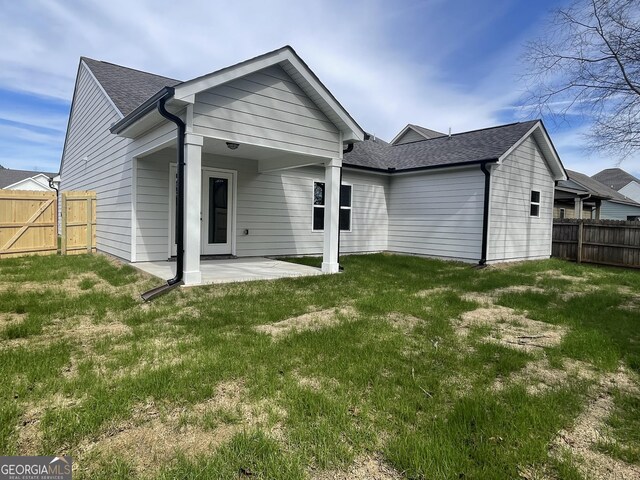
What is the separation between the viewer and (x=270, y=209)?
10.1 meters

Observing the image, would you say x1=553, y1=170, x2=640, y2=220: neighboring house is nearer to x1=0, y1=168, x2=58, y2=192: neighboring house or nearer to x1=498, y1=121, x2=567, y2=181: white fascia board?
x1=498, y1=121, x2=567, y2=181: white fascia board

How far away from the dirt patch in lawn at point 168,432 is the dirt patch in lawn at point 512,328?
2.86m

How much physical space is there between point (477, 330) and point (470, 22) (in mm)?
9970

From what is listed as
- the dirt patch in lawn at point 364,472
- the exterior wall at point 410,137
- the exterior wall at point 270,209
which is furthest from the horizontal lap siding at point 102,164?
the exterior wall at point 410,137

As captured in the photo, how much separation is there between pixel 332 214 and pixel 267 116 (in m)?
2.41

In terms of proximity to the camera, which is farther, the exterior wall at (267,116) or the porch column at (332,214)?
the porch column at (332,214)

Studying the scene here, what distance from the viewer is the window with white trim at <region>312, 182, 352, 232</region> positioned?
11.1m

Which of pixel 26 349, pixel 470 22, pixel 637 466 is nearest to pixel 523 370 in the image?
pixel 637 466

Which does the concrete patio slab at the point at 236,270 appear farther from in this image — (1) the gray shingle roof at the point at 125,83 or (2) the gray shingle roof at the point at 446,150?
(2) the gray shingle roof at the point at 446,150

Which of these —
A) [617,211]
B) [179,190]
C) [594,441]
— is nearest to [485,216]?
[179,190]

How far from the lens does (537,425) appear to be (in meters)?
2.36

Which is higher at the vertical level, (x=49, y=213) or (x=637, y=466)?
(x=49, y=213)

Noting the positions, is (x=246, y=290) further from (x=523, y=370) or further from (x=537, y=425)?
(x=537, y=425)

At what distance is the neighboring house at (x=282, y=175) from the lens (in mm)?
6457
